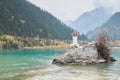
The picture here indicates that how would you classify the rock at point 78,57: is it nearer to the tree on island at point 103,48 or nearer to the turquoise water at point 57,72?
the tree on island at point 103,48

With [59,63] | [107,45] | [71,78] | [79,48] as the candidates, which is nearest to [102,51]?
[107,45]

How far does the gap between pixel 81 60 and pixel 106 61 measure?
691 centimetres

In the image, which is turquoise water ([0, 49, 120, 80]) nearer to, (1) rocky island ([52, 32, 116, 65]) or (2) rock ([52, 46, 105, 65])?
(2) rock ([52, 46, 105, 65])

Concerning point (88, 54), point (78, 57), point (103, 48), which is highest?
point (103, 48)

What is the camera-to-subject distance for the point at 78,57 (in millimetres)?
60938

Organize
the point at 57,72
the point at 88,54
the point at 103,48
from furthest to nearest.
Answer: the point at 103,48 → the point at 88,54 → the point at 57,72

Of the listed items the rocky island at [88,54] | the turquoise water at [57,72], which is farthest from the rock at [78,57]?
the turquoise water at [57,72]

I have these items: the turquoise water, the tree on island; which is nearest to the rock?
the tree on island

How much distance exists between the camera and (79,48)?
2470 inches

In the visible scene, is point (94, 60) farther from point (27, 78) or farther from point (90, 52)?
point (27, 78)

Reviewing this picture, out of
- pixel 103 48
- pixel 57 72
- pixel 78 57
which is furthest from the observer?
pixel 103 48

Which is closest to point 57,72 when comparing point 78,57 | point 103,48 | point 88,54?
point 78,57

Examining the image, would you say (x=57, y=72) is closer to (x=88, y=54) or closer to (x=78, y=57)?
(x=78, y=57)

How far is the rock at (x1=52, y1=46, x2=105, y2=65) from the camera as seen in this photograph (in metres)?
60.6
